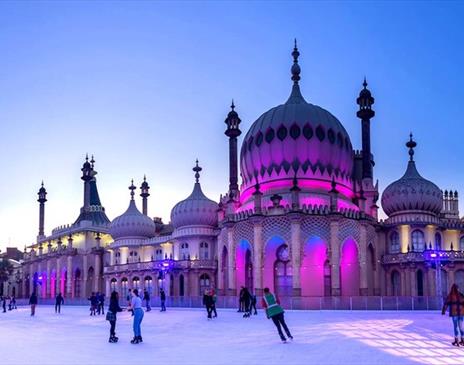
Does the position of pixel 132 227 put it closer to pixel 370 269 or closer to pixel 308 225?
pixel 308 225

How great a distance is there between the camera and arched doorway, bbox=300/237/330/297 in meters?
56.0

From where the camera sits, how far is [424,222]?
61.7 m

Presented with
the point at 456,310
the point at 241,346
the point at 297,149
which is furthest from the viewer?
the point at 297,149

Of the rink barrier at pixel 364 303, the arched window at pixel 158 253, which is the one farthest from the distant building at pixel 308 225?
the rink barrier at pixel 364 303

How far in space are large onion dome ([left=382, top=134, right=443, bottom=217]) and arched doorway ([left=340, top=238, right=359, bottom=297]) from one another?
24.1 feet

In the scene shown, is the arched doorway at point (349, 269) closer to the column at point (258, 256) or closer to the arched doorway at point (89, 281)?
the column at point (258, 256)

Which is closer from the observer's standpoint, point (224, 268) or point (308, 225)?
point (308, 225)

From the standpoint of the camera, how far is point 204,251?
72375mm

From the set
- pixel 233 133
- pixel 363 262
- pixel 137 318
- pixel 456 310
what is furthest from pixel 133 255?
pixel 456 310

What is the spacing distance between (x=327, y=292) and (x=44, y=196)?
68.9 metres

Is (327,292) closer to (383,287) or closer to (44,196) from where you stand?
(383,287)

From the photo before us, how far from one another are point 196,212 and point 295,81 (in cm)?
1855

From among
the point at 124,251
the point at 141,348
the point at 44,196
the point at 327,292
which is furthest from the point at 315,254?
the point at 44,196

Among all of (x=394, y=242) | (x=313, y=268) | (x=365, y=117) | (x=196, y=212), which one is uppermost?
(x=365, y=117)
